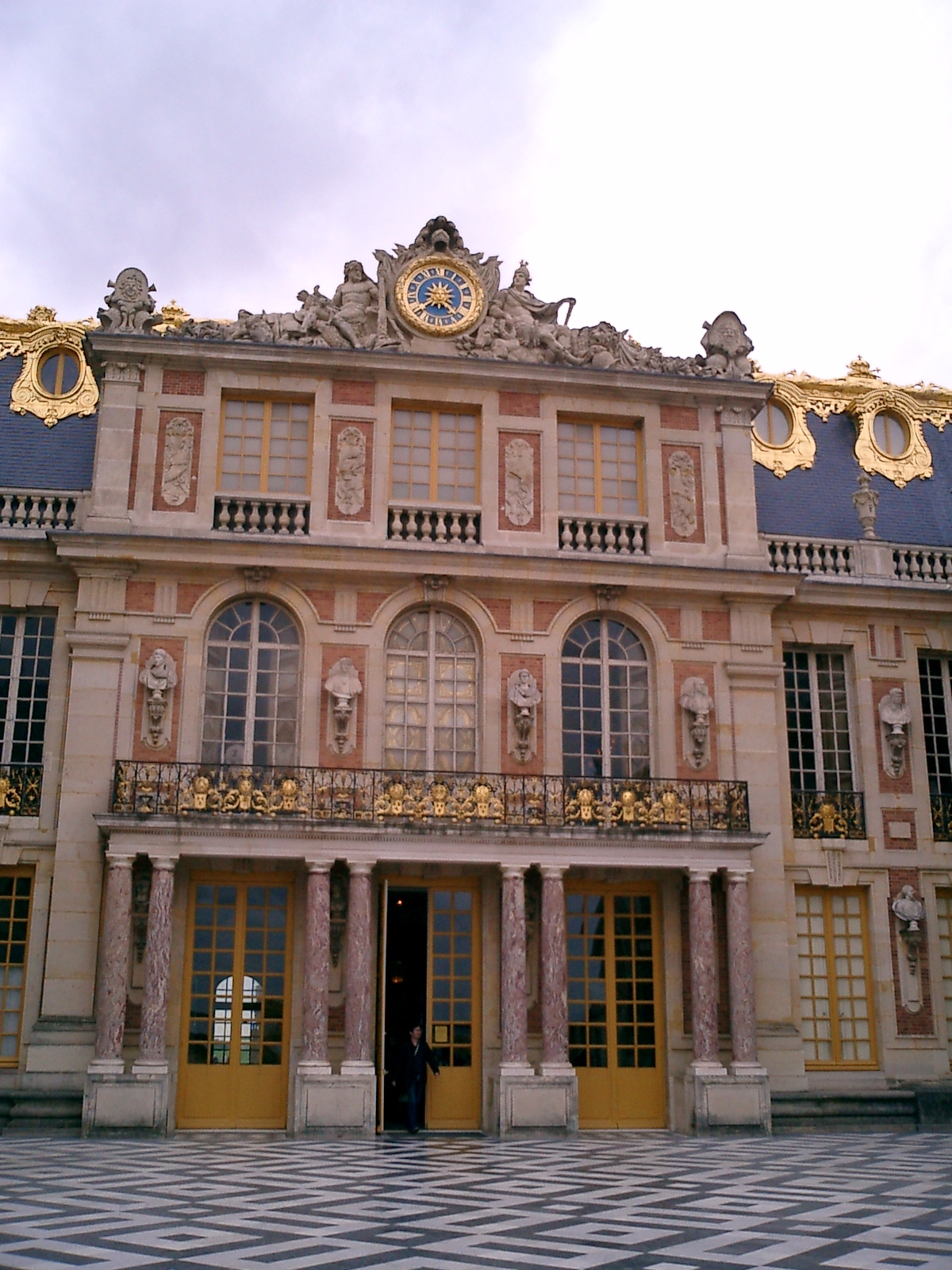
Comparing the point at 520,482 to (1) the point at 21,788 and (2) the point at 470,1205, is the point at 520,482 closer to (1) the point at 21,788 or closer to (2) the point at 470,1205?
(1) the point at 21,788

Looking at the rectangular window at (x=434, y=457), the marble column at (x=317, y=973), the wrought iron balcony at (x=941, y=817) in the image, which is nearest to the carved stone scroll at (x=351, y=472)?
the rectangular window at (x=434, y=457)

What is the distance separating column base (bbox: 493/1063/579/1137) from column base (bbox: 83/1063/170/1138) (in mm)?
4700

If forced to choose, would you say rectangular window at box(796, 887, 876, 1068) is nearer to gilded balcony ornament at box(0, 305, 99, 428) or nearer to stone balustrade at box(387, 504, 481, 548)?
stone balustrade at box(387, 504, 481, 548)

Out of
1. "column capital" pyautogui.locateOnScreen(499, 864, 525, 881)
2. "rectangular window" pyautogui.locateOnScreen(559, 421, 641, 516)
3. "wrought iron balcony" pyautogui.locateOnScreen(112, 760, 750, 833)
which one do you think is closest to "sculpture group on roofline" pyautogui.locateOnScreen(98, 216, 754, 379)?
"rectangular window" pyautogui.locateOnScreen(559, 421, 641, 516)

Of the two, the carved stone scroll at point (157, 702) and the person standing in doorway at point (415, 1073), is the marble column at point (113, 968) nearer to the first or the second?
the carved stone scroll at point (157, 702)

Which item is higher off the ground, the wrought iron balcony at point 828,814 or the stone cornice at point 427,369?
the stone cornice at point 427,369

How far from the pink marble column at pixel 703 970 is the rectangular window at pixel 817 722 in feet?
10.3

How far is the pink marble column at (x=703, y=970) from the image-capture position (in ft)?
64.1

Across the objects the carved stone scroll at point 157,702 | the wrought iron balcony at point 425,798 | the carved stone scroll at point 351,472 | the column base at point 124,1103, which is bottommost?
the column base at point 124,1103

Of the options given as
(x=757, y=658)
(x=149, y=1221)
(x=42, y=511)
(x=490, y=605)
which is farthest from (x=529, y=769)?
(x=149, y=1221)

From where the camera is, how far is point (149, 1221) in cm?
1116

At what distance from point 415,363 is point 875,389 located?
9.92 meters

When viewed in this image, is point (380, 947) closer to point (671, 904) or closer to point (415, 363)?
point (671, 904)

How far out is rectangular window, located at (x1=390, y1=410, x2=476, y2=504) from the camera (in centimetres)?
2212
